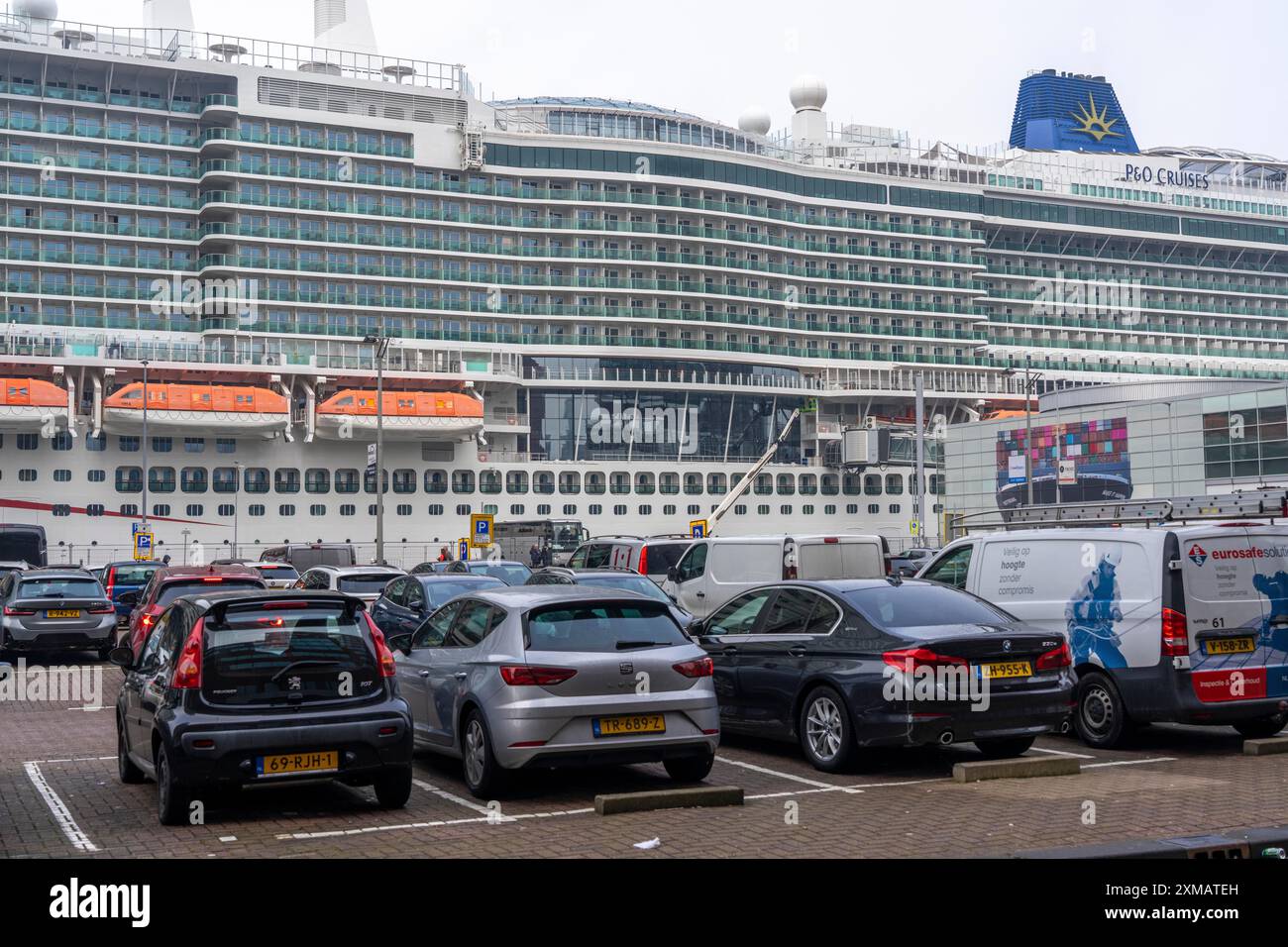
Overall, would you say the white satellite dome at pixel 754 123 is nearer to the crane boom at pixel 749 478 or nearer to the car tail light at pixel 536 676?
the crane boom at pixel 749 478

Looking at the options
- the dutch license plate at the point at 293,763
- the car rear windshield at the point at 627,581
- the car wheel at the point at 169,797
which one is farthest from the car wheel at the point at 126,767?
the car rear windshield at the point at 627,581

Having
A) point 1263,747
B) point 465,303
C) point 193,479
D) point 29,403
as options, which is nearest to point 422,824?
point 1263,747

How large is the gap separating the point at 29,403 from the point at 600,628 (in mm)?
54562

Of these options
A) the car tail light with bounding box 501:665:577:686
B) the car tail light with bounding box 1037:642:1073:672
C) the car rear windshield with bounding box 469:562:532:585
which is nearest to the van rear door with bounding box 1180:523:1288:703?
the car tail light with bounding box 1037:642:1073:672

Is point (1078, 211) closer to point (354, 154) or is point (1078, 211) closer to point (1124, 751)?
point (354, 154)

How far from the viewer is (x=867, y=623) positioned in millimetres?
10711

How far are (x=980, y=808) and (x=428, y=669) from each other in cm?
458

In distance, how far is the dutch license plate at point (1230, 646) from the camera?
38.4 ft

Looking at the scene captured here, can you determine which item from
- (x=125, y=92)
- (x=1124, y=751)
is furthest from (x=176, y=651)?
(x=125, y=92)

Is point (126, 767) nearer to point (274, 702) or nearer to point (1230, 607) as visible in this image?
point (274, 702)

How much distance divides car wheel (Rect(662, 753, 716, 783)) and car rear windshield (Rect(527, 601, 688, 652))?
897mm

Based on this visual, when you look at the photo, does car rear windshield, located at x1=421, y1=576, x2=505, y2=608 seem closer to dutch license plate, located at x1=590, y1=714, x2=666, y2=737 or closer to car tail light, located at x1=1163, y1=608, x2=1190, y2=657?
dutch license plate, located at x1=590, y1=714, x2=666, y2=737

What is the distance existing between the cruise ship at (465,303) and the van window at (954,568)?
46.6 meters

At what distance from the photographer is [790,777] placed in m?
10.6
